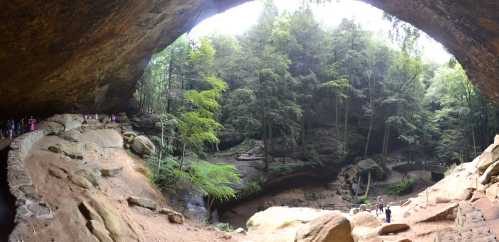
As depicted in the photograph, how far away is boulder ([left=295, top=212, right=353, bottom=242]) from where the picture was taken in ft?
32.1

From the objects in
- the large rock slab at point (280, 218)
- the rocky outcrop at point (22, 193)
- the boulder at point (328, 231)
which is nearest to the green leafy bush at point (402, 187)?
the large rock slab at point (280, 218)

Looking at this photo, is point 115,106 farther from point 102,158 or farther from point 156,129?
point 102,158

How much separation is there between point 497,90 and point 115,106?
18748 mm

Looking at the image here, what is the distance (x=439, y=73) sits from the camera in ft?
107

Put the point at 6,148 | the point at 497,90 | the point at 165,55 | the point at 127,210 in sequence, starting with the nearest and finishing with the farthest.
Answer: the point at 497,90, the point at 6,148, the point at 127,210, the point at 165,55

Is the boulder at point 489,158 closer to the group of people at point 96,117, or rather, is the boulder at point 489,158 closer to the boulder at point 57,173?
the boulder at point 57,173

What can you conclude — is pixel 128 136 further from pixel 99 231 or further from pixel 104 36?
pixel 99 231

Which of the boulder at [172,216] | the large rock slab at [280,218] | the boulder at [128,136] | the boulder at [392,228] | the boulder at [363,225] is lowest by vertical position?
the large rock slab at [280,218]

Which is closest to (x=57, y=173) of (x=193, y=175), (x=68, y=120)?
(x=68, y=120)

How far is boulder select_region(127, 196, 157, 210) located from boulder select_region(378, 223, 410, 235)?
8504 mm

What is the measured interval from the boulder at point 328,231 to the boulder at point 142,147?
9657mm

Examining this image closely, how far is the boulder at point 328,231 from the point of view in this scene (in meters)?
9.77

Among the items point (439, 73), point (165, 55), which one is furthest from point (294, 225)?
point (439, 73)

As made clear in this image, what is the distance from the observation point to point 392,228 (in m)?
12.7
